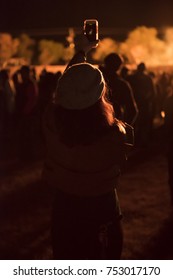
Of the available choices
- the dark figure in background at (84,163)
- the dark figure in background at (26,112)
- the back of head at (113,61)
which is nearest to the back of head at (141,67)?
the dark figure in background at (26,112)

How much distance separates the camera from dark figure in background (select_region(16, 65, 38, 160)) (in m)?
9.13

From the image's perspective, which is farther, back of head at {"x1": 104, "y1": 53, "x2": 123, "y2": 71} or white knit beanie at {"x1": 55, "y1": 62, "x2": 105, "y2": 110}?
back of head at {"x1": 104, "y1": 53, "x2": 123, "y2": 71}

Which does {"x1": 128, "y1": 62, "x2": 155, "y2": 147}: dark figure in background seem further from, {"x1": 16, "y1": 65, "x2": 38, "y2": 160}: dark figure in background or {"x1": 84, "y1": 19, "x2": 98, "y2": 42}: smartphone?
{"x1": 84, "y1": 19, "x2": 98, "y2": 42}: smartphone

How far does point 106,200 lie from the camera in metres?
2.86

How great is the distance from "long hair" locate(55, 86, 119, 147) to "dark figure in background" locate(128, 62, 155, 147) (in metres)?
7.33

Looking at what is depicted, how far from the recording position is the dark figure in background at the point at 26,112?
9.13 m

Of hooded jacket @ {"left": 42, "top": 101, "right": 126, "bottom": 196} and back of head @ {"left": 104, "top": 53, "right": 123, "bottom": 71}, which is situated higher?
hooded jacket @ {"left": 42, "top": 101, "right": 126, "bottom": 196}

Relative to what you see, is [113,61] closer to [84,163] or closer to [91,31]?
[91,31]

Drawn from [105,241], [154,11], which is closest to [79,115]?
[105,241]

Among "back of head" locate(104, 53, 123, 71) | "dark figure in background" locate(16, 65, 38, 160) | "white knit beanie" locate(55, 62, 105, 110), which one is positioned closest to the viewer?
"white knit beanie" locate(55, 62, 105, 110)

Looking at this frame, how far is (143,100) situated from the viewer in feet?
33.2

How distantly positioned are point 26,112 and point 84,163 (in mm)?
6658

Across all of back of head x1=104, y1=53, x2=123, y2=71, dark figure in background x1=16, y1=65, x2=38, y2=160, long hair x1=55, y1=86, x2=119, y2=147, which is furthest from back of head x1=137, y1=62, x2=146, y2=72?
long hair x1=55, y1=86, x2=119, y2=147
